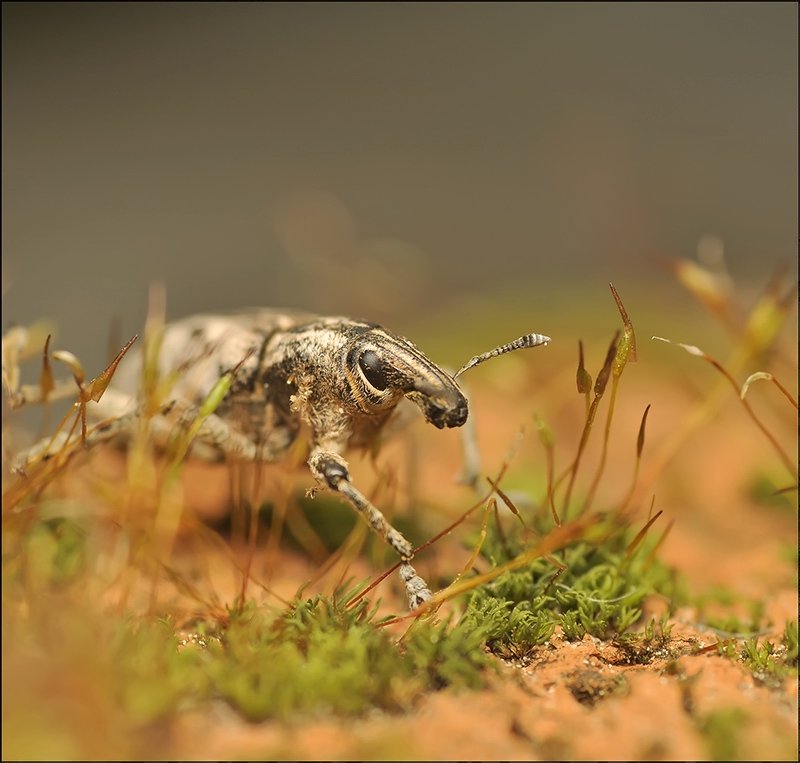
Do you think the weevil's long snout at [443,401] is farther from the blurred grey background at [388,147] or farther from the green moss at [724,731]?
the blurred grey background at [388,147]

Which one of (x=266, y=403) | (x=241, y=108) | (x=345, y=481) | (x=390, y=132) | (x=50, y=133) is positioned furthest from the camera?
(x=390, y=132)

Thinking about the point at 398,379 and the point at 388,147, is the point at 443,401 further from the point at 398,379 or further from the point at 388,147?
the point at 388,147

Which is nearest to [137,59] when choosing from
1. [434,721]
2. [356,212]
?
[356,212]

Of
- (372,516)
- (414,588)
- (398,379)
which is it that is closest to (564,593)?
(414,588)

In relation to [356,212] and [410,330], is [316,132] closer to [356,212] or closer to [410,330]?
[356,212]

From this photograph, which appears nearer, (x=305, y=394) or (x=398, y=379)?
(x=398, y=379)

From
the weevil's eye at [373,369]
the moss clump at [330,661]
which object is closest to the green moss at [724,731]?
the moss clump at [330,661]

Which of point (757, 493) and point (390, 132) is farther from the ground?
point (390, 132)
